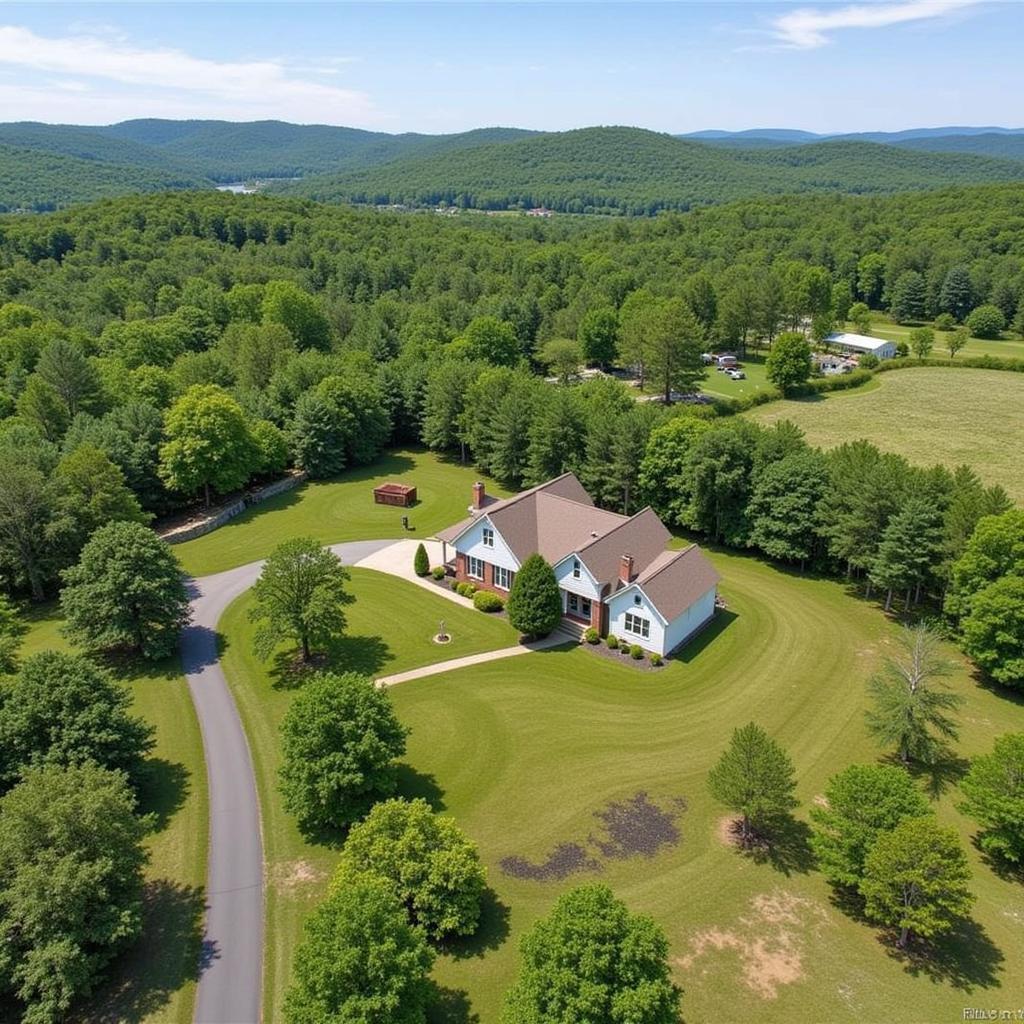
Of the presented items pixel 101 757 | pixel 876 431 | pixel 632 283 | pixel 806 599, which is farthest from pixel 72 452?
pixel 632 283

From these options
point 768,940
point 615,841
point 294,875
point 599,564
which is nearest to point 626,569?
point 599,564

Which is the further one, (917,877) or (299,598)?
(299,598)

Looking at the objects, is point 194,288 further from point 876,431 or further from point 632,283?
point 876,431

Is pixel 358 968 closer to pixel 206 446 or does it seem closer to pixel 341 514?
pixel 341 514

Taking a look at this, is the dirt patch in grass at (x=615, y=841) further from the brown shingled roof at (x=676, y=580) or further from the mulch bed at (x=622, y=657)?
the brown shingled roof at (x=676, y=580)

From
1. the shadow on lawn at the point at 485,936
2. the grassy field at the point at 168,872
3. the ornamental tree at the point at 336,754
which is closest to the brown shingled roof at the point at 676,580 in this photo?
Result: the ornamental tree at the point at 336,754

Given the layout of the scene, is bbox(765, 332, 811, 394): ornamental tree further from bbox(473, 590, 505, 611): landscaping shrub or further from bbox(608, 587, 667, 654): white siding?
bbox(473, 590, 505, 611): landscaping shrub

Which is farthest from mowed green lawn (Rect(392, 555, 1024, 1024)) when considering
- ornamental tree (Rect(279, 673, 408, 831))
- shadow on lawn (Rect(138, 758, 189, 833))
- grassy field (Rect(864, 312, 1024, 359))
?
grassy field (Rect(864, 312, 1024, 359))
